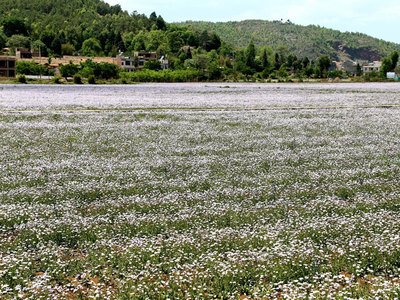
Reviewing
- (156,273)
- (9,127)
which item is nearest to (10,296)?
(156,273)

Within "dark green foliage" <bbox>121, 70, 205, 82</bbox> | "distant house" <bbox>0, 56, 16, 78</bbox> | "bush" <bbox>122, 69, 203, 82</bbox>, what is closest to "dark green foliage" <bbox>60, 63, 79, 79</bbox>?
"distant house" <bbox>0, 56, 16, 78</bbox>

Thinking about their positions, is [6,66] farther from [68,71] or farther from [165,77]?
[165,77]

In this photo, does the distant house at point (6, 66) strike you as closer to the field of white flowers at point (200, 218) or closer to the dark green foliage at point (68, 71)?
the dark green foliage at point (68, 71)

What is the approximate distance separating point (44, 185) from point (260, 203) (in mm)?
6793

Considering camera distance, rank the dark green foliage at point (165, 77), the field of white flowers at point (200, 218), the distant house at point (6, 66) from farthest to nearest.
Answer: the distant house at point (6, 66)
the dark green foliage at point (165, 77)
the field of white flowers at point (200, 218)

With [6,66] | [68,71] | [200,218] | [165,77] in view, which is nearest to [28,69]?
[6,66]

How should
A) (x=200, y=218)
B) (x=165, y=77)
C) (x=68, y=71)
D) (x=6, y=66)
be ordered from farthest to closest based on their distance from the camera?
1. (x=68, y=71)
2. (x=6, y=66)
3. (x=165, y=77)
4. (x=200, y=218)

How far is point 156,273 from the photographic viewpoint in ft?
27.4

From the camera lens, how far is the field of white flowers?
8055 millimetres

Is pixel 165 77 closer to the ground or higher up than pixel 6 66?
closer to the ground

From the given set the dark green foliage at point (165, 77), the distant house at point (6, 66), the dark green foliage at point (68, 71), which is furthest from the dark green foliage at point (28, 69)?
the dark green foliage at point (165, 77)

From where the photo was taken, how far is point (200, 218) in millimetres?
11297

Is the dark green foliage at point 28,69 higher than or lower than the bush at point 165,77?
higher

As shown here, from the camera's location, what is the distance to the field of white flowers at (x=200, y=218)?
8.05 m
